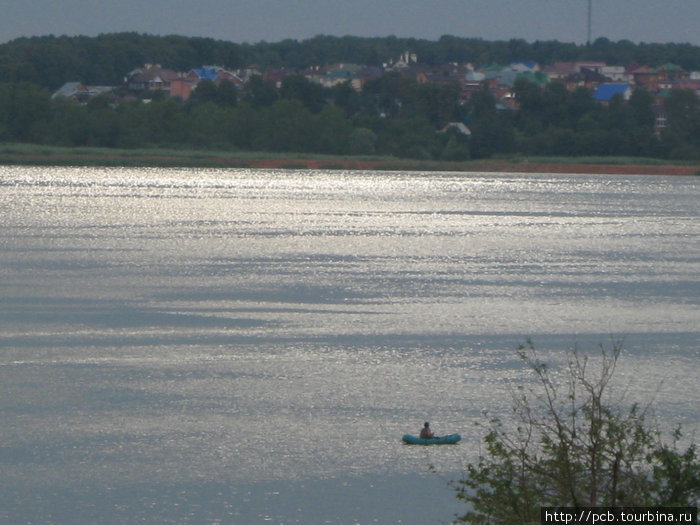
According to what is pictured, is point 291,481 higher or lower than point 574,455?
lower

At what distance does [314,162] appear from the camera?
243 feet

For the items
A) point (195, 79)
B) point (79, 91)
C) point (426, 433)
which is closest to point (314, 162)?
point (79, 91)

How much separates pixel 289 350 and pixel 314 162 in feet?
196

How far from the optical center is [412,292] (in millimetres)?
20312

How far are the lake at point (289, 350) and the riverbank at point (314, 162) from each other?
115ft

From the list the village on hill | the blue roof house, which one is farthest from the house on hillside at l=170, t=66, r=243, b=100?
the blue roof house

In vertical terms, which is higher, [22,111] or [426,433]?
[22,111]

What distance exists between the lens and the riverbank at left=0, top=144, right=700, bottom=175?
69.1 metres

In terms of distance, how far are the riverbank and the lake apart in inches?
1376

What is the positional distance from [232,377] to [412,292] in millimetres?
7306

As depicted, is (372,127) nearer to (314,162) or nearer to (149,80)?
(314,162)

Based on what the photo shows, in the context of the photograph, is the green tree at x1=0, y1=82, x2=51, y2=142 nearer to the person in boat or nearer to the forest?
the forest

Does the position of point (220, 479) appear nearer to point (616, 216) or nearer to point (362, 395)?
point (362, 395)

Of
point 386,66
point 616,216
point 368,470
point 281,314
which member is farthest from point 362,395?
point 386,66
